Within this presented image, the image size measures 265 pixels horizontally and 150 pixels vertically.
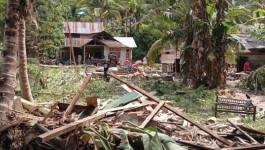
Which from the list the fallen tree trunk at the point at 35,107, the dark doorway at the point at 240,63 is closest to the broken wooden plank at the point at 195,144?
the fallen tree trunk at the point at 35,107

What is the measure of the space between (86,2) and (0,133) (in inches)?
1444

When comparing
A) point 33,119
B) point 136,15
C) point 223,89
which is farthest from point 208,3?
point 136,15

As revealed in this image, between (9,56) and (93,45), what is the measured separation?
2613 centimetres

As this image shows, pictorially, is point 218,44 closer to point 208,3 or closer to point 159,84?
point 208,3

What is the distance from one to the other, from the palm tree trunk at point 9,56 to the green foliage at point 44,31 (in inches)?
650

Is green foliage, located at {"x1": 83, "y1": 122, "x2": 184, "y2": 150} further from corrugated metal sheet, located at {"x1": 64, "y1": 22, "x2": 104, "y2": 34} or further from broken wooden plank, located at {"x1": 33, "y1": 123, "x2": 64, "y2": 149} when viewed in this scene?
corrugated metal sheet, located at {"x1": 64, "y1": 22, "x2": 104, "y2": 34}

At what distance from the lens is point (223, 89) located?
13430 mm

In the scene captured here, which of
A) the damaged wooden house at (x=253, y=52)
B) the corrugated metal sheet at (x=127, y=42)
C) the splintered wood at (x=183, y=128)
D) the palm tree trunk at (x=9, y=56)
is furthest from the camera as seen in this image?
the corrugated metal sheet at (x=127, y=42)

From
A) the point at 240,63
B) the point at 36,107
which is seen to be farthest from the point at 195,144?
the point at 240,63

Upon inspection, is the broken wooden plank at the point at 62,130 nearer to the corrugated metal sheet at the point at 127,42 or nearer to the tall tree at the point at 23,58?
the tall tree at the point at 23,58

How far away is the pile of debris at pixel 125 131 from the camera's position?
359cm

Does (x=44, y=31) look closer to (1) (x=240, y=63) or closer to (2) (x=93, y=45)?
(2) (x=93, y=45)

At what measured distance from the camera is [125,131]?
12.7 feet

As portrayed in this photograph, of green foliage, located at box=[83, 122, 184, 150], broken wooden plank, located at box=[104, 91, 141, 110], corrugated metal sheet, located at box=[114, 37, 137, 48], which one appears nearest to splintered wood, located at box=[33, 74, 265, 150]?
broken wooden plank, located at box=[104, 91, 141, 110]
